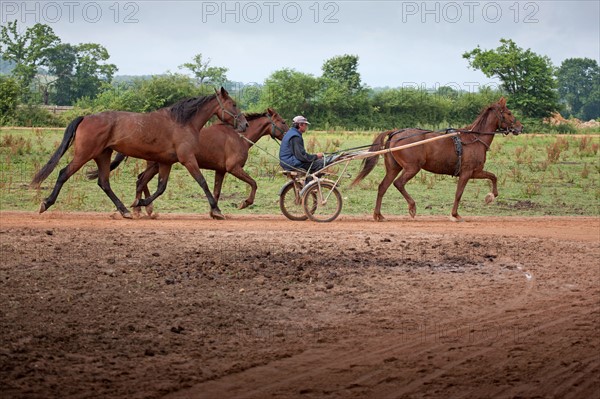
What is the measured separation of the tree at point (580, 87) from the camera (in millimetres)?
80750

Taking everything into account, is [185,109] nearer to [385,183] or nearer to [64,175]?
[64,175]

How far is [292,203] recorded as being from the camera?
15.1 m

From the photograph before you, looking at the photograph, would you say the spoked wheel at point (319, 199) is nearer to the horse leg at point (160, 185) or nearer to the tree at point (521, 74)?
the horse leg at point (160, 185)

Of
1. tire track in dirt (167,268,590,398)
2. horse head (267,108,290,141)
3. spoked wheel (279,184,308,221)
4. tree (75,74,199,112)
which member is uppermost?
tree (75,74,199,112)

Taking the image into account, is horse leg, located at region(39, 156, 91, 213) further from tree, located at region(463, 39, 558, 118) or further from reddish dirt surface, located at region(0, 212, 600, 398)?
tree, located at region(463, 39, 558, 118)

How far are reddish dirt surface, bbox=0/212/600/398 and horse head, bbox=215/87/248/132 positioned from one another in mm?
1843

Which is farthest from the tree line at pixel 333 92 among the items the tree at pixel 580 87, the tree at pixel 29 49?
the tree at pixel 580 87

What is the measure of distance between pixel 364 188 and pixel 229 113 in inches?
242

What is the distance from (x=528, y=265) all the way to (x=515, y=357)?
13.6 ft

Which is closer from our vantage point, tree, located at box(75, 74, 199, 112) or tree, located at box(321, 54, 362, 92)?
tree, located at box(75, 74, 199, 112)

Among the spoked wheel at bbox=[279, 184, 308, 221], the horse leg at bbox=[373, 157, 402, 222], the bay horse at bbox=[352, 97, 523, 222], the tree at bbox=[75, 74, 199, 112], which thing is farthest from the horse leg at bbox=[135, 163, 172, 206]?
the tree at bbox=[75, 74, 199, 112]

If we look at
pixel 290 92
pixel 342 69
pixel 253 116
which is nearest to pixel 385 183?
pixel 253 116

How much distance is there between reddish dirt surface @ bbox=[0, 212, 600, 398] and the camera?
22.8 feet

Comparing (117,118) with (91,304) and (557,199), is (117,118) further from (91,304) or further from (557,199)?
(557,199)
